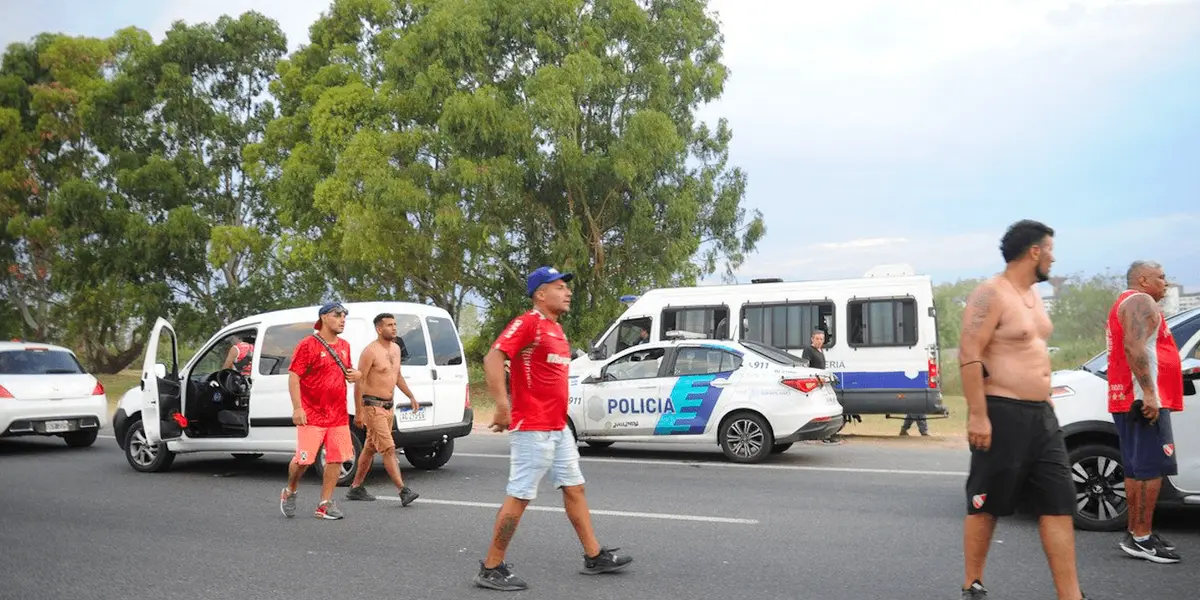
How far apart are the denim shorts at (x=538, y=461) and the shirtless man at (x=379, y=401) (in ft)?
11.1

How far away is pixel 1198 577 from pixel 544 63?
71.7 ft

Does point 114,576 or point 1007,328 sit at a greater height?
point 1007,328

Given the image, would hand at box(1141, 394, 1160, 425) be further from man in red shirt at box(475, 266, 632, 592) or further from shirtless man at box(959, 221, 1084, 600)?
man in red shirt at box(475, 266, 632, 592)

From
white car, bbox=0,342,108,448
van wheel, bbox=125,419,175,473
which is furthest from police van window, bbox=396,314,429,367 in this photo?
white car, bbox=0,342,108,448

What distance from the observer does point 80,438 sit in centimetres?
1529

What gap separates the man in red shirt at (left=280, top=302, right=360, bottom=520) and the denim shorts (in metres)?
2.95

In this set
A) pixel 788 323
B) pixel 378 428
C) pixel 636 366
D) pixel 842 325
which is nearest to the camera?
pixel 378 428

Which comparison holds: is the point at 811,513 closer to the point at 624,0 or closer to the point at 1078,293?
the point at 624,0

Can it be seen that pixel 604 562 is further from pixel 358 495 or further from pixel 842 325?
pixel 842 325

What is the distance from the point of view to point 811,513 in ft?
28.6

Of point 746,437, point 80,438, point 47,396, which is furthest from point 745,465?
point 80,438

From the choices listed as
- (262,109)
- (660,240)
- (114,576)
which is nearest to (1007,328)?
(114,576)

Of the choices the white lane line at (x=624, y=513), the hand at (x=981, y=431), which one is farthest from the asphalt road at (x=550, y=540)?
the hand at (x=981, y=431)

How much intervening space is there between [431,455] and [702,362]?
350 cm
